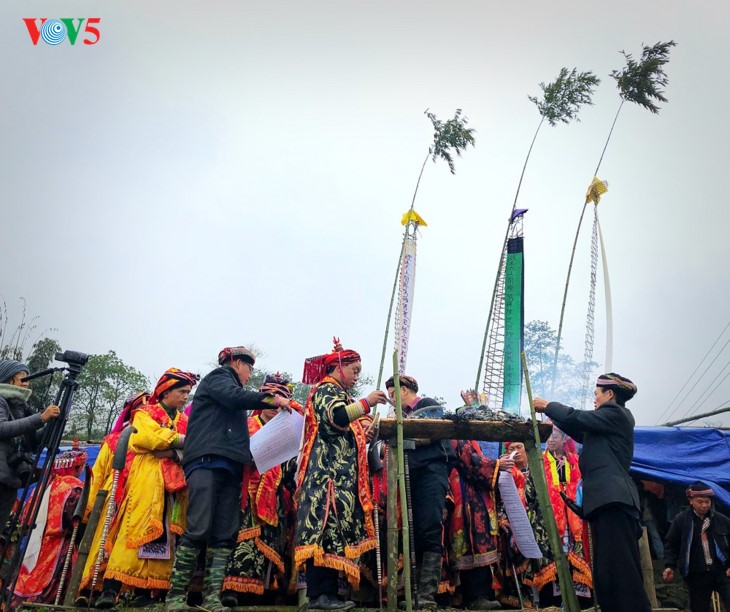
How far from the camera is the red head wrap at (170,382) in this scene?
4863 millimetres

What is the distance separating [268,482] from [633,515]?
283cm

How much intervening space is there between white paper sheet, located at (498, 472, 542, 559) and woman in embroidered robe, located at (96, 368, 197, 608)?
2.63 m

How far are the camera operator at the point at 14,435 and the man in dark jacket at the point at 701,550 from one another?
6.12 meters

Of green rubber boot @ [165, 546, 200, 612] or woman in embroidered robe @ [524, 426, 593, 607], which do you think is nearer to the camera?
green rubber boot @ [165, 546, 200, 612]

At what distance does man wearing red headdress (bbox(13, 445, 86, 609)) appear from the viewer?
199 inches

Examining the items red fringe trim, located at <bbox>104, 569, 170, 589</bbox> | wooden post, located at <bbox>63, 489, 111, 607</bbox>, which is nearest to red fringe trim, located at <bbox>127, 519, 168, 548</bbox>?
red fringe trim, located at <bbox>104, 569, 170, 589</bbox>

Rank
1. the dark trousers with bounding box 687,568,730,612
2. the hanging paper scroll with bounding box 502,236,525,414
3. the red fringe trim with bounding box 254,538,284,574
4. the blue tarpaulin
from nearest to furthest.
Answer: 1. the red fringe trim with bounding box 254,538,284,574
2. the dark trousers with bounding box 687,568,730,612
3. the blue tarpaulin
4. the hanging paper scroll with bounding box 502,236,525,414

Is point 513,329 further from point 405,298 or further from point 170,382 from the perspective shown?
point 170,382

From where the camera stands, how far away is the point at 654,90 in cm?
1245

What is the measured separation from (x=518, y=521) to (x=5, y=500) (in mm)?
3936

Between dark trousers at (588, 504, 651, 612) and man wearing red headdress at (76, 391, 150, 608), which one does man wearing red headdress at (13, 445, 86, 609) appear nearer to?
man wearing red headdress at (76, 391, 150, 608)

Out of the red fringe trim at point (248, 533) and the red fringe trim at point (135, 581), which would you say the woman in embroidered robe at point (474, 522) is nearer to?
the red fringe trim at point (248, 533)

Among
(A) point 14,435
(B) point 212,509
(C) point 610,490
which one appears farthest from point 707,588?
(A) point 14,435

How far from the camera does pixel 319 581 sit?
3.84 m
